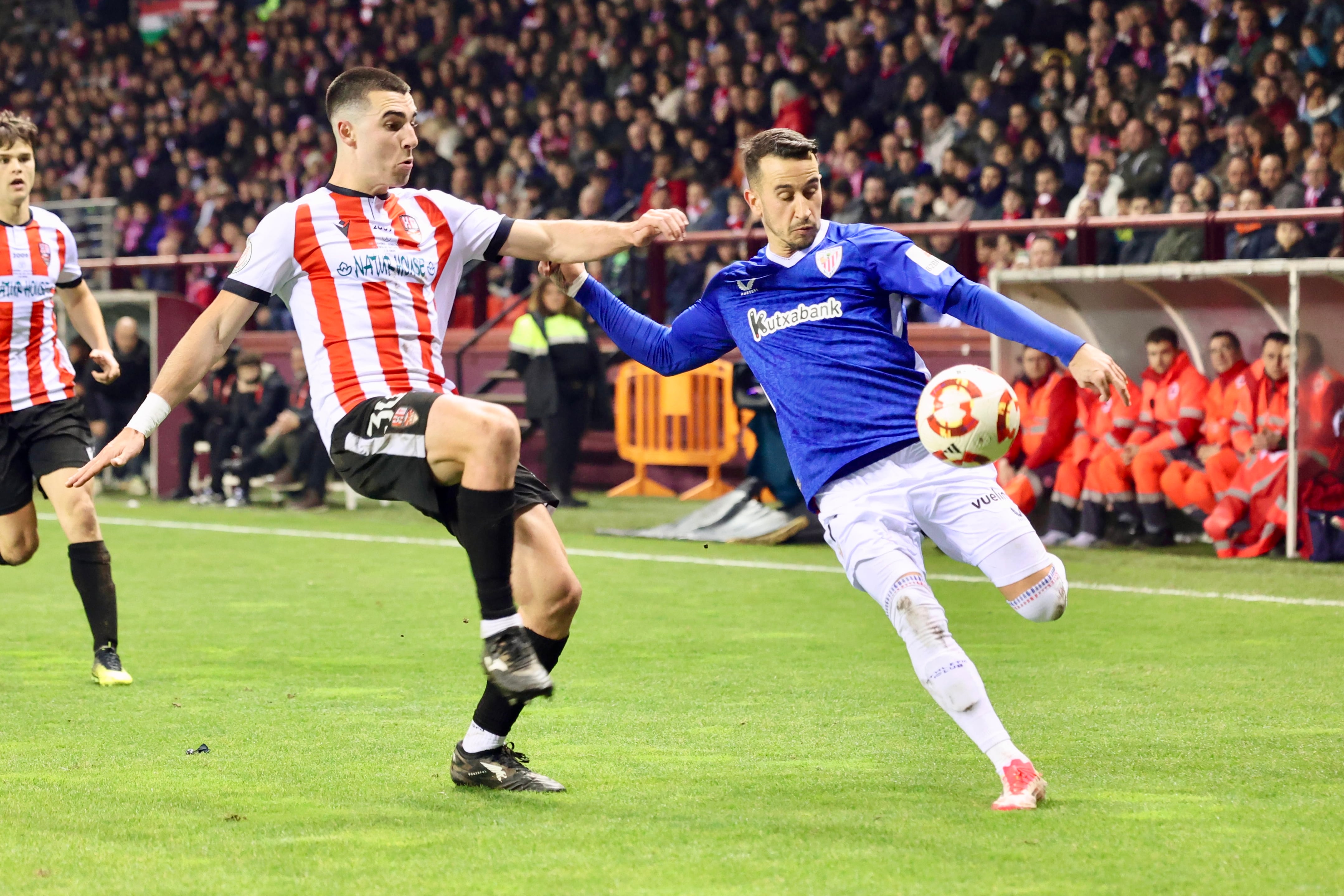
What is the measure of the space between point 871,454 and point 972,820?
1037 mm

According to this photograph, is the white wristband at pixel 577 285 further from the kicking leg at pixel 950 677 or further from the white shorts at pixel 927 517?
the kicking leg at pixel 950 677

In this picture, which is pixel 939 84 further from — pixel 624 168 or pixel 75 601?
pixel 75 601

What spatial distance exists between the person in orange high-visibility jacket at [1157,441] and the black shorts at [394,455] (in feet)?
25.5

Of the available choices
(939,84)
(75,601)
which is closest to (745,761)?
(75,601)

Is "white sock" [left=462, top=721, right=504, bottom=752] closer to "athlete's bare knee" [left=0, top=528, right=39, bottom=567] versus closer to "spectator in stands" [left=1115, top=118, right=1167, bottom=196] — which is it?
"athlete's bare knee" [left=0, top=528, right=39, bottom=567]

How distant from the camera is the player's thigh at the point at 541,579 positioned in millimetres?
4828

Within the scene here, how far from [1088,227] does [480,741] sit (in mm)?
9462

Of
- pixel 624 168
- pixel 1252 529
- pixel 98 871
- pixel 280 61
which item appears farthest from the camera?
pixel 280 61

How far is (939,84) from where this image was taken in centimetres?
1662

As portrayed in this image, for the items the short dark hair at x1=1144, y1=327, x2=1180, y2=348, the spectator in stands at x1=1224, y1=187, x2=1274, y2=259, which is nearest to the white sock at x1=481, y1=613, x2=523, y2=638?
the short dark hair at x1=1144, y1=327, x2=1180, y2=348

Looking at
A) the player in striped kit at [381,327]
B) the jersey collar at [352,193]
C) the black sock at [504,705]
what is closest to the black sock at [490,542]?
the player in striped kit at [381,327]

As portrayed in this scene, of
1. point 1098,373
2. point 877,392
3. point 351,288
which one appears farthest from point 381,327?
point 1098,373

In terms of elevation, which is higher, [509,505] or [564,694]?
[509,505]

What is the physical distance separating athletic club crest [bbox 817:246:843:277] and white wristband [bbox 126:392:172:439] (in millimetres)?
1879
